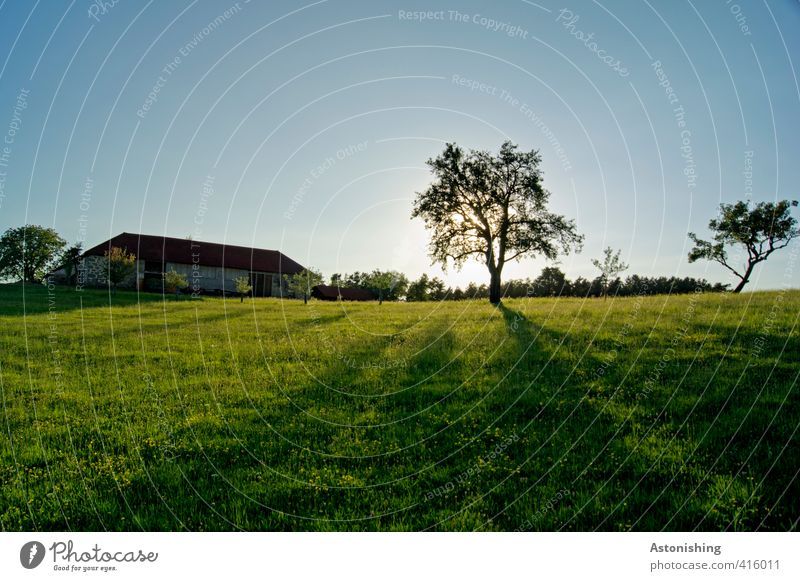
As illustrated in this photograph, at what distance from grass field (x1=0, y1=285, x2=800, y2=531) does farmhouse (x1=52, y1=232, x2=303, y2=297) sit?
4807 cm

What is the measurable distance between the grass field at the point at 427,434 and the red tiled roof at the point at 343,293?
228ft

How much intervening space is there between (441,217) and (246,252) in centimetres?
6381

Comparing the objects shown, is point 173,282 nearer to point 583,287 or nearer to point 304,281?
point 304,281

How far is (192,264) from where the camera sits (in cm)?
7162

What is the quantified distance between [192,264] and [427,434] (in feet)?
236

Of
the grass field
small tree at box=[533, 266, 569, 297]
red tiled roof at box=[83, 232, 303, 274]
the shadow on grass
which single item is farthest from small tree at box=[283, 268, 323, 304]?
the grass field

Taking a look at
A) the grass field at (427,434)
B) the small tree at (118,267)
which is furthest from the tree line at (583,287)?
the small tree at (118,267)

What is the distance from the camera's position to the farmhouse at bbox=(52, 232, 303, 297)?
60.0m

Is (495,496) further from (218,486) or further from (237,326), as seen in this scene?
(237,326)

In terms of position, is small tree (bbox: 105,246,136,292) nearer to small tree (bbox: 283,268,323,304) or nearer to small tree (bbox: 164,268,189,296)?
small tree (bbox: 164,268,189,296)

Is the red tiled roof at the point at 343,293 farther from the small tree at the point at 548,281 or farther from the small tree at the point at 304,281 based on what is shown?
the small tree at the point at 548,281

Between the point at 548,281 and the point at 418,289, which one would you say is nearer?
the point at 548,281

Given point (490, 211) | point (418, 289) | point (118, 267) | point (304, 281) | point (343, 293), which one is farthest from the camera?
point (343, 293)

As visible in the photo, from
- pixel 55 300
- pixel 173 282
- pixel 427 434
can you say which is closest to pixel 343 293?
pixel 173 282
